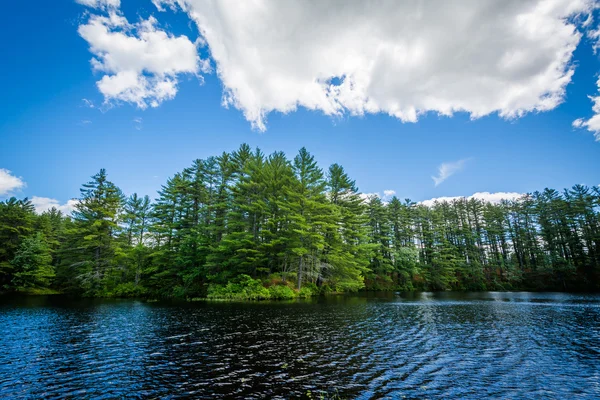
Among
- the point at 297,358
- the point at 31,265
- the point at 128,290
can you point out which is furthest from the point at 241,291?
the point at 31,265

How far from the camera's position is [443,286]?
54344 mm

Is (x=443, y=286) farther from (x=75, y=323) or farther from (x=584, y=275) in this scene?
(x=75, y=323)

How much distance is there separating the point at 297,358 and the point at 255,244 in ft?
82.8

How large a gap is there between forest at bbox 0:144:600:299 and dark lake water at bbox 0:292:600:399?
1719cm

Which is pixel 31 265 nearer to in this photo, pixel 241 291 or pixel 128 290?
pixel 128 290

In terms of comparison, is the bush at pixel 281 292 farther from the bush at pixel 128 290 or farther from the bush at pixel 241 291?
the bush at pixel 128 290

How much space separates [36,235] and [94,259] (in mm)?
15445

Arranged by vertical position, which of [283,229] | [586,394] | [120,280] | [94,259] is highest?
[283,229]

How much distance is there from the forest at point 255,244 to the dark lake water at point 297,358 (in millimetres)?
17194

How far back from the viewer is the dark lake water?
7484mm

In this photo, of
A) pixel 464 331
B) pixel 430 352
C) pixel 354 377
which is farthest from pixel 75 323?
pixel 464 331

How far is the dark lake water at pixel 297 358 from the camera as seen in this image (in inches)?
295

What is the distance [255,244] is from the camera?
3481 centimetres

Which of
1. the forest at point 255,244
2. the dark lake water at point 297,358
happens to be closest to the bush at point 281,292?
the forest at point 255,244
